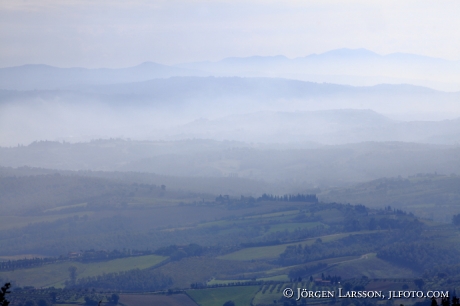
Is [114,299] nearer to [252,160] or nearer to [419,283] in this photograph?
[419,283]

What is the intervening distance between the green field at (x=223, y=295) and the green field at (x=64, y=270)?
1011cm

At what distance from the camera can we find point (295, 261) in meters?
58.1

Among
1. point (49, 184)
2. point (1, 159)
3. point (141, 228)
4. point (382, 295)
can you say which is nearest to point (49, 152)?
point (1, 159)

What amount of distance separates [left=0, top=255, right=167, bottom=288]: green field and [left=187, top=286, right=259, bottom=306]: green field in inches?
398

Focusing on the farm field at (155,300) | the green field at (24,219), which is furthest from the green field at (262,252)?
the green field at (24,219)

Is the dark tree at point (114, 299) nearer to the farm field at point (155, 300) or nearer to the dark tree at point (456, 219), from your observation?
the farm field at point (155, 300)

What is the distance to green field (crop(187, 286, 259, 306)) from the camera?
45312 millimetres

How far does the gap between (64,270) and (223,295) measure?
587 inches

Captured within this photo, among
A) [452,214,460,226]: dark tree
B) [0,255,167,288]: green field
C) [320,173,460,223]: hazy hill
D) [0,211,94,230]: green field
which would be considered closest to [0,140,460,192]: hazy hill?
[320,173,460,223]: hazy hill

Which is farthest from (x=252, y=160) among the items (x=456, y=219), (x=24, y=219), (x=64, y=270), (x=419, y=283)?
(x=419, y=283)

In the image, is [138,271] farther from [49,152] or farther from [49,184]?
[49,152]

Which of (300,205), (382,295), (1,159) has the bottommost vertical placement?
(382,295)

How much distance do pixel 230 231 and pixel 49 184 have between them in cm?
2796

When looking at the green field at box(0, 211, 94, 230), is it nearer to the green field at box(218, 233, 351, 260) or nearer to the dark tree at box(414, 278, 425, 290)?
the green field at box(218, 233, 351, 260)
